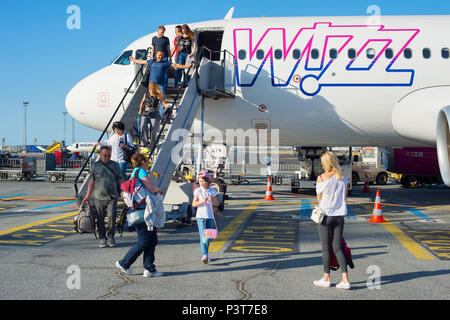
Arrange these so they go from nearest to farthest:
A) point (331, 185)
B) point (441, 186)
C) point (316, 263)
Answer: point (331, 185) < point (316, 263) < point (441, 186)

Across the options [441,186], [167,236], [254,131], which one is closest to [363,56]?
[254,131]

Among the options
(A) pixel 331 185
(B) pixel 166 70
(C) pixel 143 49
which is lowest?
(A) pixel 331 185

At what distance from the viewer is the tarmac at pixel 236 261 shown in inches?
219

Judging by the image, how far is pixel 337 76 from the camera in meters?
12.9

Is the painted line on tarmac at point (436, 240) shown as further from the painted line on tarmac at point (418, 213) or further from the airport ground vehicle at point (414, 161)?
the airport ground vehicle at point (414, 161)

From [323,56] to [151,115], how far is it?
18.2 ft

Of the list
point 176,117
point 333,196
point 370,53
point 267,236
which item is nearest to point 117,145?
point 176,117

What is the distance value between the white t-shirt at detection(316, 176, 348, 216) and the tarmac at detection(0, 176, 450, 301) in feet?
3.35

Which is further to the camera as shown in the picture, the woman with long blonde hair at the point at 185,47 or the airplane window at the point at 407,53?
the airplane window at the point at 407,53

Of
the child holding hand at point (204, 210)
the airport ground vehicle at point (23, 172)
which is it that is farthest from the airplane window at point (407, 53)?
the airport ground vehicle at point (23, 172)

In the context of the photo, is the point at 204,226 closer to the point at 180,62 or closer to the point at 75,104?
the point at 180,62
